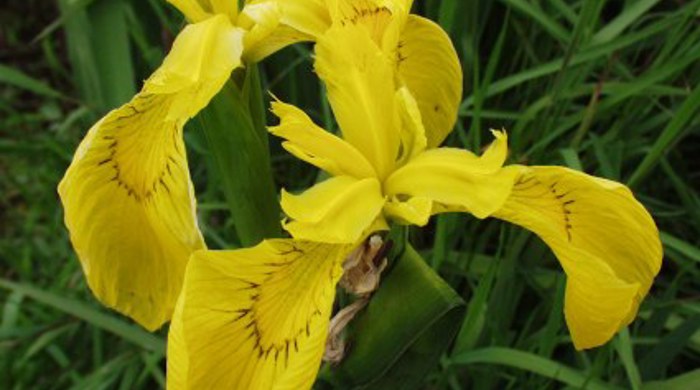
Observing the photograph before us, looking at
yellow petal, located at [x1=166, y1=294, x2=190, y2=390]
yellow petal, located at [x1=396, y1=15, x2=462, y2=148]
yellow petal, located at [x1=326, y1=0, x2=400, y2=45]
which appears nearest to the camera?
yellow petal, located at [x1=166, y1=294, x2=190, y2=390]

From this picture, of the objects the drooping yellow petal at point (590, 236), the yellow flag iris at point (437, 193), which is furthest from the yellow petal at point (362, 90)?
the drooping yellow petal at point (590, 236)

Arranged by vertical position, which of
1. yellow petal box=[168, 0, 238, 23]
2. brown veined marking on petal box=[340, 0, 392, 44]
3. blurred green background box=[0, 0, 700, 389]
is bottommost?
blurred green background box=[0, 0, 700, 389]

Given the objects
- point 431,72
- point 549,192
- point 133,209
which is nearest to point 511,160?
point 431,72

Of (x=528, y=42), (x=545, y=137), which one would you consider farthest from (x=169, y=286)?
(x=528, y=42)

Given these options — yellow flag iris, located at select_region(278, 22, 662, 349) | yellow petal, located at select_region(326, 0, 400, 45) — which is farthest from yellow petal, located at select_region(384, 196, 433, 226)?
yellow petal, located at select_region(326, 0, 400, 45)

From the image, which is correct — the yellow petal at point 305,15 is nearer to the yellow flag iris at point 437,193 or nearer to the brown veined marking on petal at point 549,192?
the yellow flag iris at point 437,193

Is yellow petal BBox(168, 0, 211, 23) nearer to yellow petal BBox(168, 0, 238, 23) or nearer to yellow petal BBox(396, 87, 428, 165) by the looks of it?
yellow petal BBox(168, 0, 238, 23)
